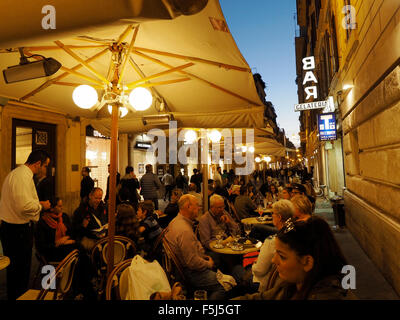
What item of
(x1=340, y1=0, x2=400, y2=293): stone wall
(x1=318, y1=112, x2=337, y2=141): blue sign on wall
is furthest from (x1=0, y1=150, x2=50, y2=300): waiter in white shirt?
(x1=318, y1=112, x2=337, y2=141): blue sign on wall

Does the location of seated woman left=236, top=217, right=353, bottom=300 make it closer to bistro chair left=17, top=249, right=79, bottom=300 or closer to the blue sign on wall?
→ bistro chair left=17, top=249, right=79, bottom=300

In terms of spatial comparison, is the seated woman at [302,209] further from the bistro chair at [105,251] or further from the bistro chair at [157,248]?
the bistro chair at [105,251]

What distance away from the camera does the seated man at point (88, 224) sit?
13.4ft

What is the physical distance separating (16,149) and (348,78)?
9024 millimetres

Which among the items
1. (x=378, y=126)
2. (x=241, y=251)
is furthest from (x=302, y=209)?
(x=378, y=126)

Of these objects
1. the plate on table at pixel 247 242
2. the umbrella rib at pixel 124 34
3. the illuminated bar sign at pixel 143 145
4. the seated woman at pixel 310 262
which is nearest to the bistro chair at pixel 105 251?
the plate on table at pixel 247 242

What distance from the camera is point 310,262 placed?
5.44 ft

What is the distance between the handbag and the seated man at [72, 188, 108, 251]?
222cm

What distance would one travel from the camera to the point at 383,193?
4457 mm

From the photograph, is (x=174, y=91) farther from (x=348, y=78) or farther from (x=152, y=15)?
(x=348, y=78)

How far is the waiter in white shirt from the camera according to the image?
3297mm

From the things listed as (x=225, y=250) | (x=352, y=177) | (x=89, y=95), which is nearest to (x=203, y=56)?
(x=89, y=95)

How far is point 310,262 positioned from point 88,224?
368 centimetres
